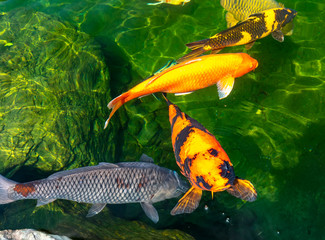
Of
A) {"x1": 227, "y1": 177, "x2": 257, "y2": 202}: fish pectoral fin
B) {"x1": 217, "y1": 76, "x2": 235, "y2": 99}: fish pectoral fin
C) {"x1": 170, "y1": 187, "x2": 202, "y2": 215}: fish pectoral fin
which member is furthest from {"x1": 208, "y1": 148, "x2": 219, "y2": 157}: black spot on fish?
{"x1": 217, "y1": 76, "x2": 235, "y2": 99}: fish pectoral fin

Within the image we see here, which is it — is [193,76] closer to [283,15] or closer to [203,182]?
[203,182]

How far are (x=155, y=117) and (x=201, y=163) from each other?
272cm

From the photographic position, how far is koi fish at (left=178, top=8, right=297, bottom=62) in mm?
3934

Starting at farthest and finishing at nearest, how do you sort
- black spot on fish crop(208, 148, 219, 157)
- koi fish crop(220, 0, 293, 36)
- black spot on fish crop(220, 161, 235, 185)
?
koi fish crop(220, 0, 293, 36) → black spot on fish crop(208, 148, 219, 157) → black spot on fish crop(220, 161, 235, 185)

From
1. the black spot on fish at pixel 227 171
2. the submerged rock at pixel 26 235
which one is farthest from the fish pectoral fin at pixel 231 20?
the submerged rock at pixel 26 235

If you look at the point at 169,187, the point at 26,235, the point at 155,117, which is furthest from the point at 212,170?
the point at 155,117

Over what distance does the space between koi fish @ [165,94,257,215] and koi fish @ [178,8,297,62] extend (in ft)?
3.66

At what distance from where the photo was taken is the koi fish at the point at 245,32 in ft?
12.9

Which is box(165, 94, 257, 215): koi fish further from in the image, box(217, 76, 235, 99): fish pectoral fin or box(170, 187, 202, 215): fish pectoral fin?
box(217, 76, 235, 99): fish pectoral fin

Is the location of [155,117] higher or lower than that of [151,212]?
higher

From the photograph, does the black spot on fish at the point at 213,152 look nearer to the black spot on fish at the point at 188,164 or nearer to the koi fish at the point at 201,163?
the koi fish at the point at 201,163

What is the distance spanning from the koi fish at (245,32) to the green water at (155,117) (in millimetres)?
1090

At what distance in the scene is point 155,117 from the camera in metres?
5.38

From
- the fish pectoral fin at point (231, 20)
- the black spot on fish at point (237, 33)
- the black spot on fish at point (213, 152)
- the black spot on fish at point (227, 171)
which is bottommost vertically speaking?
the black spot on fish at point (227, 171)
